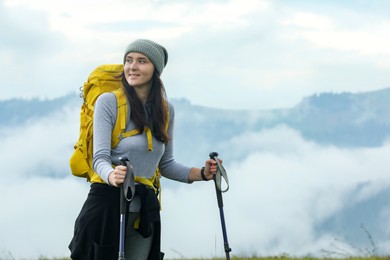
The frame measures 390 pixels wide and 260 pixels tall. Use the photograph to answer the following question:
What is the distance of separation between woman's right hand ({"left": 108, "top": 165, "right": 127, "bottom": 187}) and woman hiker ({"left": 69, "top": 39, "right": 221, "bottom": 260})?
0.49ft

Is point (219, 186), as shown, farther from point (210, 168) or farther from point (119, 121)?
point (119, 121)

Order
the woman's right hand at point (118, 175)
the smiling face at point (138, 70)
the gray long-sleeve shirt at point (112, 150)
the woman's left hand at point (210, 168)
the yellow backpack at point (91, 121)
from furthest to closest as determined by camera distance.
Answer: the woman's left hand at point (210, 168), the smiling face at point (138, 70), the yellow backpack at point (91, 121), the gray long-sleeve shirt at point (112, 150), the woman's right hand at point (118, 175)

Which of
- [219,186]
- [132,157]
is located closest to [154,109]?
[132,157]

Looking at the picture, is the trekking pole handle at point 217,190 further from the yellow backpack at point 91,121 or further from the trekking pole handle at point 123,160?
the trekking pole handle at point 123,160

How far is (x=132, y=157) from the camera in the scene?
602 cm

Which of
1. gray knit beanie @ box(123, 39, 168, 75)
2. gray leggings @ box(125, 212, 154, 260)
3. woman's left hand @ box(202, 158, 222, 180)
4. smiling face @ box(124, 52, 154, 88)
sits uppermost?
gray knit beanie @ box(123, 39, 168, 75)

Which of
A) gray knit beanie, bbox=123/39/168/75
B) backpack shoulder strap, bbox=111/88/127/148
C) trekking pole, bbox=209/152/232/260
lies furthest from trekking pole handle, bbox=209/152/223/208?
backpack shoulder strap, bbox=111/88/127/148

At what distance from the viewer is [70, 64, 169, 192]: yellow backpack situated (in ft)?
19.7

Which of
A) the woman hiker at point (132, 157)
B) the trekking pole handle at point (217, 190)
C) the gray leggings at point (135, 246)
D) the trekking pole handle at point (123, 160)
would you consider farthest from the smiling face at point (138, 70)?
the gray leggings at point (135, 246)

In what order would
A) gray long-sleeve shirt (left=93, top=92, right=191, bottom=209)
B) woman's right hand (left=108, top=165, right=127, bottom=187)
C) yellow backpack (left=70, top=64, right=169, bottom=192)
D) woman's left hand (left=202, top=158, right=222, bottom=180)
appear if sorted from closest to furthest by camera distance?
1. woman's right hand (left=108, top=165, right=127, bottom=187)
2. gray long-sleeve shirt (left=93, top=92, right=191, bottom=209)
3. yellow backpack (left=70, top=64, right=169, bottom=192)
4. woman's left hand (left=202, top=158, right=222, bottom=180)

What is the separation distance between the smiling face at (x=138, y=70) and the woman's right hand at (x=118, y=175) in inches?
28.3

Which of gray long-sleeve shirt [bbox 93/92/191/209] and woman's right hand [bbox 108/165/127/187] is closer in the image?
woman's right hand [bbox 108/165/127/187]

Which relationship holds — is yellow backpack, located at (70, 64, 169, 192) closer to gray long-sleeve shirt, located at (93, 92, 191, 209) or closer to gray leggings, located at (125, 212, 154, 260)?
gray long-sleeve shirt, located at (93, 92, 191, 209)

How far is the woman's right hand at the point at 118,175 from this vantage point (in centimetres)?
572
